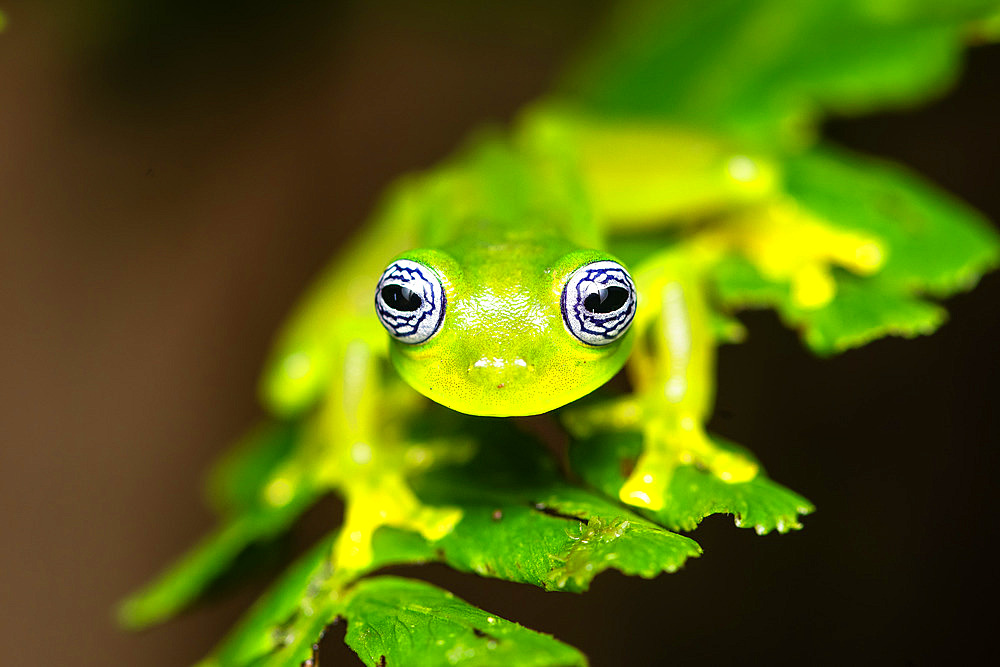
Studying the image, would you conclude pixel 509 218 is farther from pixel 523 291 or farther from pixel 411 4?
pixel 411 4

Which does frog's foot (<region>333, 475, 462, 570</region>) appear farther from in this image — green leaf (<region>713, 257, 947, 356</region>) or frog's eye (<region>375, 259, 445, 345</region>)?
green leaf (<region>713, 257, 947, 356</region>)

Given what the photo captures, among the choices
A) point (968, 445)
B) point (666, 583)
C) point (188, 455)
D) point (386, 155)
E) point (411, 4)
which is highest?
point (411, 4)

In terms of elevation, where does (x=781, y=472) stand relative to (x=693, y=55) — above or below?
below

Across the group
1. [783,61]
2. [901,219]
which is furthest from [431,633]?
[783,61]

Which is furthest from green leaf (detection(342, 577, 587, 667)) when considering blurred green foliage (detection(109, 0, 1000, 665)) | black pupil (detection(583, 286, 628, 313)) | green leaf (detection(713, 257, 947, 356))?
green leaf (detection(713, 257, 947, 356))

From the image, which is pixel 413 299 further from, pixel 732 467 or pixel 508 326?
pixel 732 467

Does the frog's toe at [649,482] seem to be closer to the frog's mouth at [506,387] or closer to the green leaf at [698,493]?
the green leaf at [698,493]

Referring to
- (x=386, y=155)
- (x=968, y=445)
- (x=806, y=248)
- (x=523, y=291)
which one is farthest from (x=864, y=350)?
(x=386, y=155)
